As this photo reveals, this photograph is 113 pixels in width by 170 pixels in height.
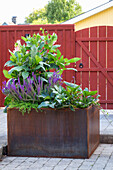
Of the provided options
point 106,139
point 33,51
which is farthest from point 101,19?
Result: point 33,51

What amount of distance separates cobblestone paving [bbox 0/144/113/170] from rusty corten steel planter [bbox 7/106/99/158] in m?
0.13

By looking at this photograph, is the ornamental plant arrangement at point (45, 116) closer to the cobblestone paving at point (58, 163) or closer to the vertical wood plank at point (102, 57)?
the cobblestone paving at point (58, 163)

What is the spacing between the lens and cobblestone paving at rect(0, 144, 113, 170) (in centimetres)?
481

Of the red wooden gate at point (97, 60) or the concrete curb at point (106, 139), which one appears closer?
the concrete curb at point (106, 139)

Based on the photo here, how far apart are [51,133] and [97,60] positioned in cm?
473

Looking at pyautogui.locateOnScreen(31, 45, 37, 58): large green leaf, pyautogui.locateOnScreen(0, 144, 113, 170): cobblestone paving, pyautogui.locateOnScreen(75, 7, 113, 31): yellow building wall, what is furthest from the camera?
pyautogui.locateOnScreen(75, 7, 113, 31): yellow building wall

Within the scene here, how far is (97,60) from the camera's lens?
980cm

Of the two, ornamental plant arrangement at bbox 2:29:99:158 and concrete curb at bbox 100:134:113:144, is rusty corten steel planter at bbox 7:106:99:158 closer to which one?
ornamental plant arrangement at bbox 2:29:99:158

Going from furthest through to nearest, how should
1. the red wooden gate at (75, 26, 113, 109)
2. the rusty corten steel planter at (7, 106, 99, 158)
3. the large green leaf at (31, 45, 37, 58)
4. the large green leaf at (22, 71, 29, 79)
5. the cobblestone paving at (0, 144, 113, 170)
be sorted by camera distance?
the red wooden gate at (75, 26, 113, 109), the large green leaf at (31, 45, 37, 58), the large green leaf at (22, 71, 29, 79), the rusty corten steel planter at (7, 106, 99, 158), the cobblestone paving at (0, 144, 113, 170)

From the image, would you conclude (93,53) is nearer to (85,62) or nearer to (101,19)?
(85,62)

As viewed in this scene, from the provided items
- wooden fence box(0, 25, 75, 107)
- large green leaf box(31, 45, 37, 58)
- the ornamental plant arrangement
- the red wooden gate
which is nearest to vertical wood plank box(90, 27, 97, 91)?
the red wooden gate

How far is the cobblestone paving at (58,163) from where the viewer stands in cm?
481

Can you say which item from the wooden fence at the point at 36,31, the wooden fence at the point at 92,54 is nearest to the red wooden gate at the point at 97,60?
the wooden fence at the point at 92,54

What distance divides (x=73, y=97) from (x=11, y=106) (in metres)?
0.86
